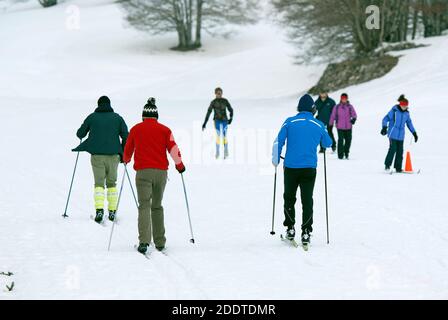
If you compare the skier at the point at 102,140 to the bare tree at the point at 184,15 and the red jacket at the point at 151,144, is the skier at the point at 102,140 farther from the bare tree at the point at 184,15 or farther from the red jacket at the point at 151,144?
the bare tree at the point at 184,15

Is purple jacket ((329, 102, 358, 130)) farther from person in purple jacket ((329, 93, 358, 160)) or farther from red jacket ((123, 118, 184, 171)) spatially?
red jacket ((123, 118, 184, 171))

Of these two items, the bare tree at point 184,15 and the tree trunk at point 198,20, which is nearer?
the bare tree at point 184,15

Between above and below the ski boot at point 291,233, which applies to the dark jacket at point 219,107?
above

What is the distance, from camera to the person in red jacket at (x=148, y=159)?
830 cm

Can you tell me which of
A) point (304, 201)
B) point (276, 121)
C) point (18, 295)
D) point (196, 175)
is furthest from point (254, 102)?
point (18, 295)

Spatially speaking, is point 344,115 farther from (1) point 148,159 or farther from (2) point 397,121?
(1) point 148,159

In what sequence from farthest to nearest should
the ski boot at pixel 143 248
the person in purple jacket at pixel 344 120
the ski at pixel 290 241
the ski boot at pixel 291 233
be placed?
the person in purple jacket at pixel 344 120
the ski boot at pixel 291 233
the ski at pixel 290 241
the ski boot at pixel 143 248

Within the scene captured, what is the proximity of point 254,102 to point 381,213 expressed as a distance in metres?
24.6

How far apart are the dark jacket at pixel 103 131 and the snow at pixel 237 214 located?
3.53 ft

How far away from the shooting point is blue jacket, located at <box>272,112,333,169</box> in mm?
8711

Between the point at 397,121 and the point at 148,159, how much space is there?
822 cm

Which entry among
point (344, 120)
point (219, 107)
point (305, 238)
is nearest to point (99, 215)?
point (305, 238)

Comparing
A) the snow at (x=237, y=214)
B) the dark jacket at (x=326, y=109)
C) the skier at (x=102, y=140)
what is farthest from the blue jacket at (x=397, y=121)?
the skier at (x=102, y=140)

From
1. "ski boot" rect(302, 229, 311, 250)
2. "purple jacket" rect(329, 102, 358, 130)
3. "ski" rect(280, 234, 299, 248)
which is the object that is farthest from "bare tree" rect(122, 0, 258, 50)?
"ski boot" rect(302, 229, 311, 250)
